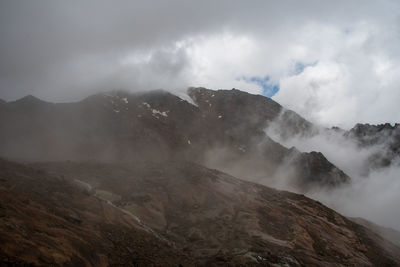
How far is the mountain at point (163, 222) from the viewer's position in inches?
835

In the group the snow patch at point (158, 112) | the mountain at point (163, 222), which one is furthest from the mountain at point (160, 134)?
the mountain at point (163, 222)

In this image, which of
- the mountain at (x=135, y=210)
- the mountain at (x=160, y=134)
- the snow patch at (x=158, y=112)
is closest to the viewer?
the mountain at (x=135, y=210)

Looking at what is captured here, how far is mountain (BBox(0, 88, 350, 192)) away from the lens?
10062cm

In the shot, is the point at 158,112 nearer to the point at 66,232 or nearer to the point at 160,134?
the point at 160,134

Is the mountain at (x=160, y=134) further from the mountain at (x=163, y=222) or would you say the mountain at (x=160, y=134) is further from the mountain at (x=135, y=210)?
the mountain at (x=163, y=222)

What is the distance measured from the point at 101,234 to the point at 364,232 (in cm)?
4746

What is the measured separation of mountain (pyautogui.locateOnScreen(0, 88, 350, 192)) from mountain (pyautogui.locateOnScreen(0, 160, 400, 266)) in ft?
154

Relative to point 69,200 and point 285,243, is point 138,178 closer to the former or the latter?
point 69,200

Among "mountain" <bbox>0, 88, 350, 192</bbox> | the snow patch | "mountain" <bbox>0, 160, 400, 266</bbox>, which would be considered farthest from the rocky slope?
the snow patch

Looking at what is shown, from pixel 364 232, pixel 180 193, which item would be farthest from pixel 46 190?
pixel 364 232

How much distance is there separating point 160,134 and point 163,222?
85.7 metres

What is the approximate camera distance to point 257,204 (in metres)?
47.3

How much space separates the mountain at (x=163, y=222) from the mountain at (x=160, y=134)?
46991mm

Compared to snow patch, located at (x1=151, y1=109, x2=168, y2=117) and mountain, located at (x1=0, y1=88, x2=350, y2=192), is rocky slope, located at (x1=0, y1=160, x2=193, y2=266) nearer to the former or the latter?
mountain, located at (x1=0, y1=88, x2=350, y2=192)
